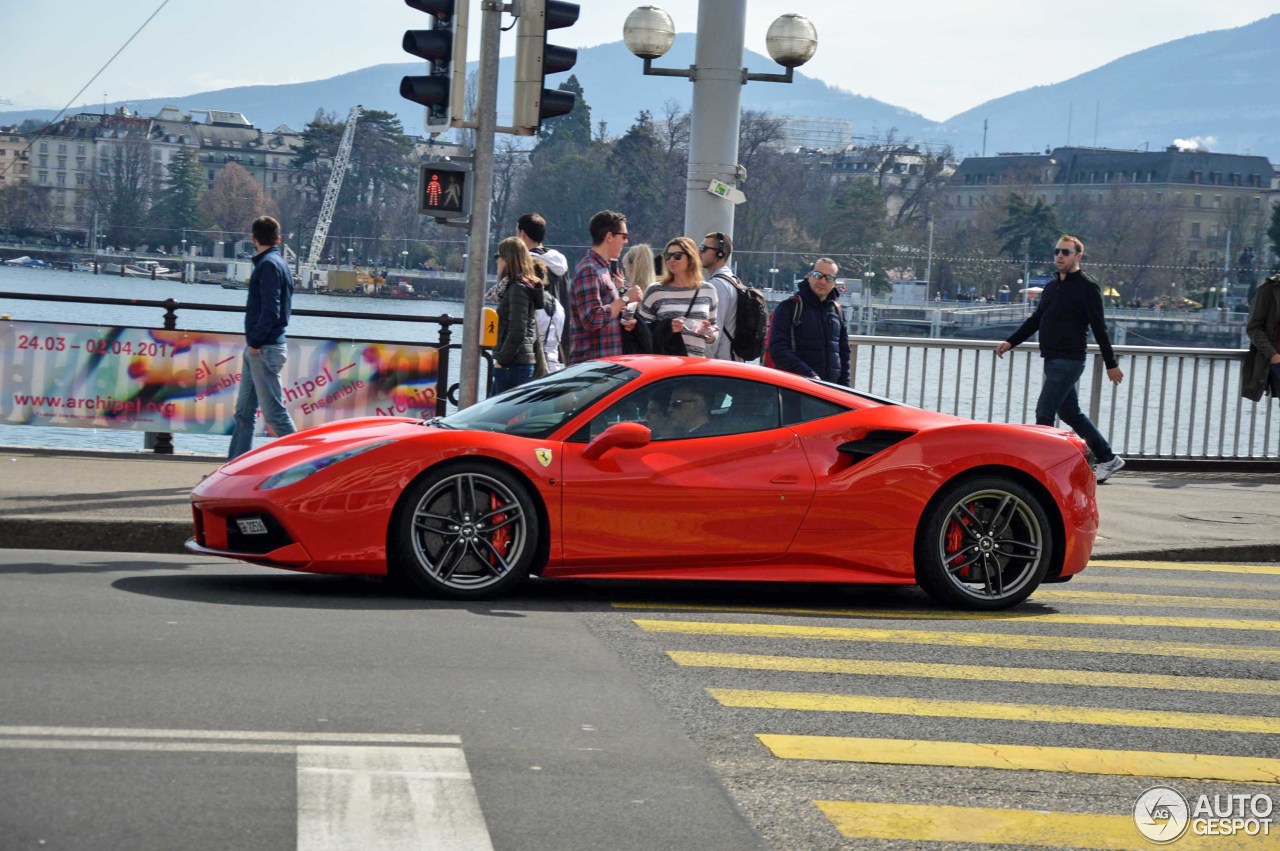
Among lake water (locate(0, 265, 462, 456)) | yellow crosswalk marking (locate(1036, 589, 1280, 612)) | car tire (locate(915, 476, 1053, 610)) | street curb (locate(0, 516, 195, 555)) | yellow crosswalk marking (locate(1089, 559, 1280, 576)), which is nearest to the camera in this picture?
car tire (locate(915, 476, 1053, 610))

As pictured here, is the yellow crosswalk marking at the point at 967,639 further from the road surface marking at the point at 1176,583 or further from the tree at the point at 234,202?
the tree at the point at 234,202

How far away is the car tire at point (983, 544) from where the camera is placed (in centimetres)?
824

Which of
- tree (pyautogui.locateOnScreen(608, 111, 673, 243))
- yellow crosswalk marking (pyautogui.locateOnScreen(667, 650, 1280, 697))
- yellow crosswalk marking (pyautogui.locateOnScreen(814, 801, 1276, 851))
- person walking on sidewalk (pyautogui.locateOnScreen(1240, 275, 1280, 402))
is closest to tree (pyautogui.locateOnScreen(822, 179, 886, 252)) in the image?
tree (pyautogui.locateOnScreen(608, 111, 673, 243))

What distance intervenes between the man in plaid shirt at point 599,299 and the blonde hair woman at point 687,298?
15.9 inches

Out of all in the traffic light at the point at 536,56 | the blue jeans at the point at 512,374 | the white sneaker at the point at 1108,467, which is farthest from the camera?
the white sneaker at the point at 1108,467

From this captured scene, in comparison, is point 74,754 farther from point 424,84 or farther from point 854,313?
point 854,313

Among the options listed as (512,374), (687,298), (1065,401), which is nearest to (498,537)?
(687,298)

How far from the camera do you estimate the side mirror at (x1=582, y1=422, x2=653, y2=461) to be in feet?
25.6

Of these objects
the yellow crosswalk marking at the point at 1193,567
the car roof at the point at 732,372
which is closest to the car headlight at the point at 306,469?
the car roof at the point at 732,372

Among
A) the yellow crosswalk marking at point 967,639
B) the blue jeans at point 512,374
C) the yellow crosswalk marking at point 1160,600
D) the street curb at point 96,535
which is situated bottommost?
the street curb at point 96,535

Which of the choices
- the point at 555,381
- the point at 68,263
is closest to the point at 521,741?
the point at 555,381

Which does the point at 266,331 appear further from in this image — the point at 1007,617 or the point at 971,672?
the point at 971,672

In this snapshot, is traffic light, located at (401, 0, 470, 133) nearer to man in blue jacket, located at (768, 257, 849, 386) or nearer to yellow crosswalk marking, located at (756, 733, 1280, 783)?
man in blue jacket, located at (768, 257, 849, 386)

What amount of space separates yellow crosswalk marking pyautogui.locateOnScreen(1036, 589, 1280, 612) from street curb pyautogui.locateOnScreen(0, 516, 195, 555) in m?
4.83
